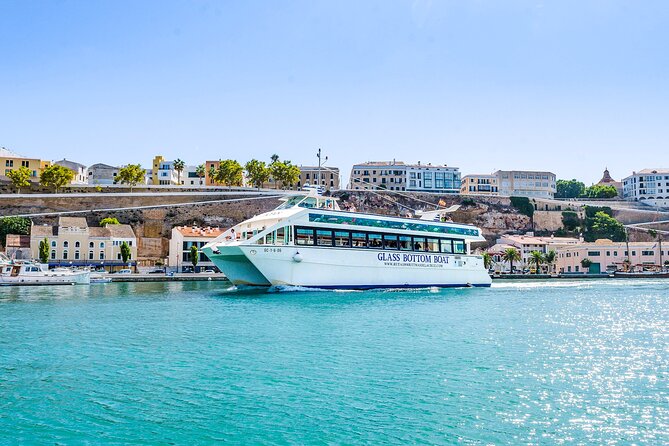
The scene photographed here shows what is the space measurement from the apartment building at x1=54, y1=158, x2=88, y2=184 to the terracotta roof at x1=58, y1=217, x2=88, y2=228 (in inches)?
962

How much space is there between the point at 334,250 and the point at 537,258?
165 feet

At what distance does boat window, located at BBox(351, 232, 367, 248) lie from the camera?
38562 millimetres

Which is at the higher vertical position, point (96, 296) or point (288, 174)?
point (288, 174)

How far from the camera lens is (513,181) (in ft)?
382

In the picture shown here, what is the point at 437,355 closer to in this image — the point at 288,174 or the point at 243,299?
the point at 243,299

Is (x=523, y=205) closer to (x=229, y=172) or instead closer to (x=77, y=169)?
(x=229, y=172)

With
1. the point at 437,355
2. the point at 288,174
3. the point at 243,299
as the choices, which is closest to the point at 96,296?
the point at 243,299

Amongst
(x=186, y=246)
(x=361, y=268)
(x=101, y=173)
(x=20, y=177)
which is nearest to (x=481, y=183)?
(x=186, y=246)

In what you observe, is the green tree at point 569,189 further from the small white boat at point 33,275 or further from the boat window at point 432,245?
the small white boat at point 33,275

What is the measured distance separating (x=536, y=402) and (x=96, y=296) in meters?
32.1

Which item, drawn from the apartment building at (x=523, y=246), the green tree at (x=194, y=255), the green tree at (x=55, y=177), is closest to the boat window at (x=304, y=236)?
the green tree at (x=194, y=255)

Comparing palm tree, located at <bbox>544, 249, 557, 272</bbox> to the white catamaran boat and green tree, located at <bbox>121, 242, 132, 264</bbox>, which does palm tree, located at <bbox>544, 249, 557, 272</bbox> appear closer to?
the white catamaran boat

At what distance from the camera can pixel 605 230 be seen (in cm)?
9669

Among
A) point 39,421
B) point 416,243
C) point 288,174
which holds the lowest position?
point 39,421
